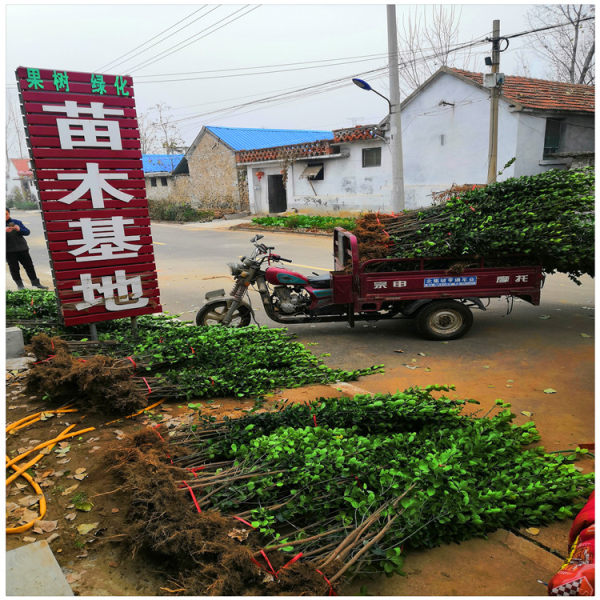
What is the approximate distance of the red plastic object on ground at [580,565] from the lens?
201 centimetres

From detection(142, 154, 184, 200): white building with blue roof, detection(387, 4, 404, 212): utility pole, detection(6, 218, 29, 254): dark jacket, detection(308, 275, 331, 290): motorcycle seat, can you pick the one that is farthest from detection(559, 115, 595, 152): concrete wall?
detection(142, 154, 184, 200): white building with blue roof

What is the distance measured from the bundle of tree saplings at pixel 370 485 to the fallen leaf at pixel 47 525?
32.2 inches

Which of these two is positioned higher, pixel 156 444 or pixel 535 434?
Answer: pixel 156 444

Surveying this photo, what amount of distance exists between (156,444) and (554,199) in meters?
5.29

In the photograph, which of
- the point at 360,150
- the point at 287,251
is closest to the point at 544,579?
the point at 287,251

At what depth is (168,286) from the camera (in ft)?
35.4

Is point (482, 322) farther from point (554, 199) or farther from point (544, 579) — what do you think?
point (544, 579)

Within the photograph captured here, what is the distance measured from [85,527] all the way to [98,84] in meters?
4.35

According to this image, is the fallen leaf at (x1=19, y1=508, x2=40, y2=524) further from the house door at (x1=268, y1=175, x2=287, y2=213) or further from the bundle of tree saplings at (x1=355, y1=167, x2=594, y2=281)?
the house door at (x1=268, y1=175, x2=287, y2=213)

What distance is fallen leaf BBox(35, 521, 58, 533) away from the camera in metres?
2.86

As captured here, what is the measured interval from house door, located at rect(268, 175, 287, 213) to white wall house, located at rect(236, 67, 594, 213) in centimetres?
288

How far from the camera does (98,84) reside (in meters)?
5.06

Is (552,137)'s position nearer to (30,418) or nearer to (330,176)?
(330,176)

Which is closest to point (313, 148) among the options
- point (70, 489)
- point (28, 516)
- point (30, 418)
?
point (30, 418)
